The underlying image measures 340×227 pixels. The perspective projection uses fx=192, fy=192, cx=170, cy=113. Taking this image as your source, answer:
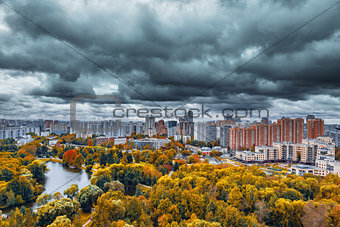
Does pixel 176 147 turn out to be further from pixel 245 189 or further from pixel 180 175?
pixel 245 189

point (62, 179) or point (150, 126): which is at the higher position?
point (150, 126)

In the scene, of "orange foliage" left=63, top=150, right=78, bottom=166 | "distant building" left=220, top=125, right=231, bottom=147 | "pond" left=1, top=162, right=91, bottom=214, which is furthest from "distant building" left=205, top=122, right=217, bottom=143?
"pond" left=1, top=162, right=91, bottom=214

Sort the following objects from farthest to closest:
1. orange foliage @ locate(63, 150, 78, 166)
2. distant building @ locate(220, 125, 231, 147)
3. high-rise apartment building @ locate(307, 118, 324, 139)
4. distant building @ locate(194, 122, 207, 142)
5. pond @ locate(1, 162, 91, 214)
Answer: distant building @ locate(194, 122, 207, 142)
distant building @ locate(220, 125, 231, 147)
high-rise apartment building @ locate(307, 118, 324, 139)
orange foliage @ locate(63, 150, 78, 166)
pond @ locate(1, 162, 91, 214)

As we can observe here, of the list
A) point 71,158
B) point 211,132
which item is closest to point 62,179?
point 71,158

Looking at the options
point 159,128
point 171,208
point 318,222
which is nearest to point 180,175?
point 171,208

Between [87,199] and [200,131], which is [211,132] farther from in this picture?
[87,199]

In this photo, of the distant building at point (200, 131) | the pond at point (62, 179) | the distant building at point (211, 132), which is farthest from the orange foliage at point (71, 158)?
the distant building at point (211, 132)

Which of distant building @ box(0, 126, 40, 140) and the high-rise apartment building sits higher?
the high-rise apartment building

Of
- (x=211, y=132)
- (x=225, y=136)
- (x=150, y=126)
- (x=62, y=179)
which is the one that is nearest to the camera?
(x=62, y=179)

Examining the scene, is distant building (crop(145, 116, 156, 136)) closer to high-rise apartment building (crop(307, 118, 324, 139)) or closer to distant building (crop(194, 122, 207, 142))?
distant building (crop(194, 122, 207, 142))
